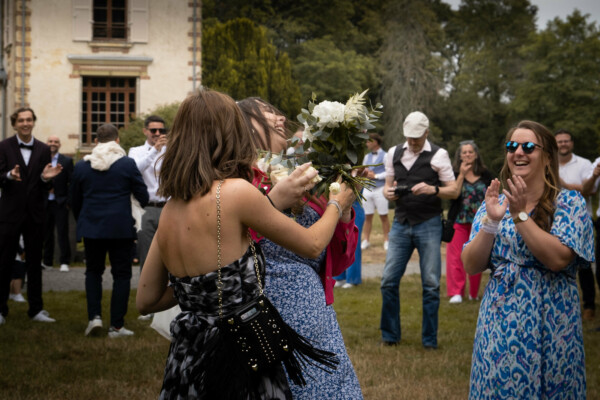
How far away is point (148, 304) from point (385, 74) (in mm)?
44282

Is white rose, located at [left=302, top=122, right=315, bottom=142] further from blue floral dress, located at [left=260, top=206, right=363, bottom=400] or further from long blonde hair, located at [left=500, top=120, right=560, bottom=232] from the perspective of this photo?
long blonde hair, located at [left=500, top=120, right=560, bottom=232]

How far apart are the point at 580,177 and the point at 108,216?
5.88m

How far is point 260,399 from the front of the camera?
305 centimetres

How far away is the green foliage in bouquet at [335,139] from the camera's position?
3697 mm

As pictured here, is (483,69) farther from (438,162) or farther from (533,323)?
(533,323)

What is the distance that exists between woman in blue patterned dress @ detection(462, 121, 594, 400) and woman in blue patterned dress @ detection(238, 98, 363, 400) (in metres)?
0.84

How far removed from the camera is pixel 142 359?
7.28 m

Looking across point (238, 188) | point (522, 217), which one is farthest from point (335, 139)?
point (522, 217)

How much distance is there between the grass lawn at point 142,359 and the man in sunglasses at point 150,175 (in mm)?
1046

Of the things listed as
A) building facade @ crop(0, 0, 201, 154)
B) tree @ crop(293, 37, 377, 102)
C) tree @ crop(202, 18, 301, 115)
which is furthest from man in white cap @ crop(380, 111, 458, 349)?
tree @ crop(293, 37, 377, 102)

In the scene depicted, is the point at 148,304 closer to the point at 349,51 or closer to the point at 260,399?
the point at 260,399

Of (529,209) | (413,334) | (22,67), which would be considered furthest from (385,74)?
(529,209)

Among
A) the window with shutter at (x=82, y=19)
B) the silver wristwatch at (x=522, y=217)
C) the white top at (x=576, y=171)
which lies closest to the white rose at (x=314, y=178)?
→ the silver wristwatch at (x=522, y=217)

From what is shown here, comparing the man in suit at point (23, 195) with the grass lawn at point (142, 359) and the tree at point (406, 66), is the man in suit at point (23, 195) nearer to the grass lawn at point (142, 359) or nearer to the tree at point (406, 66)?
the grass lawn at point (142, 359)
